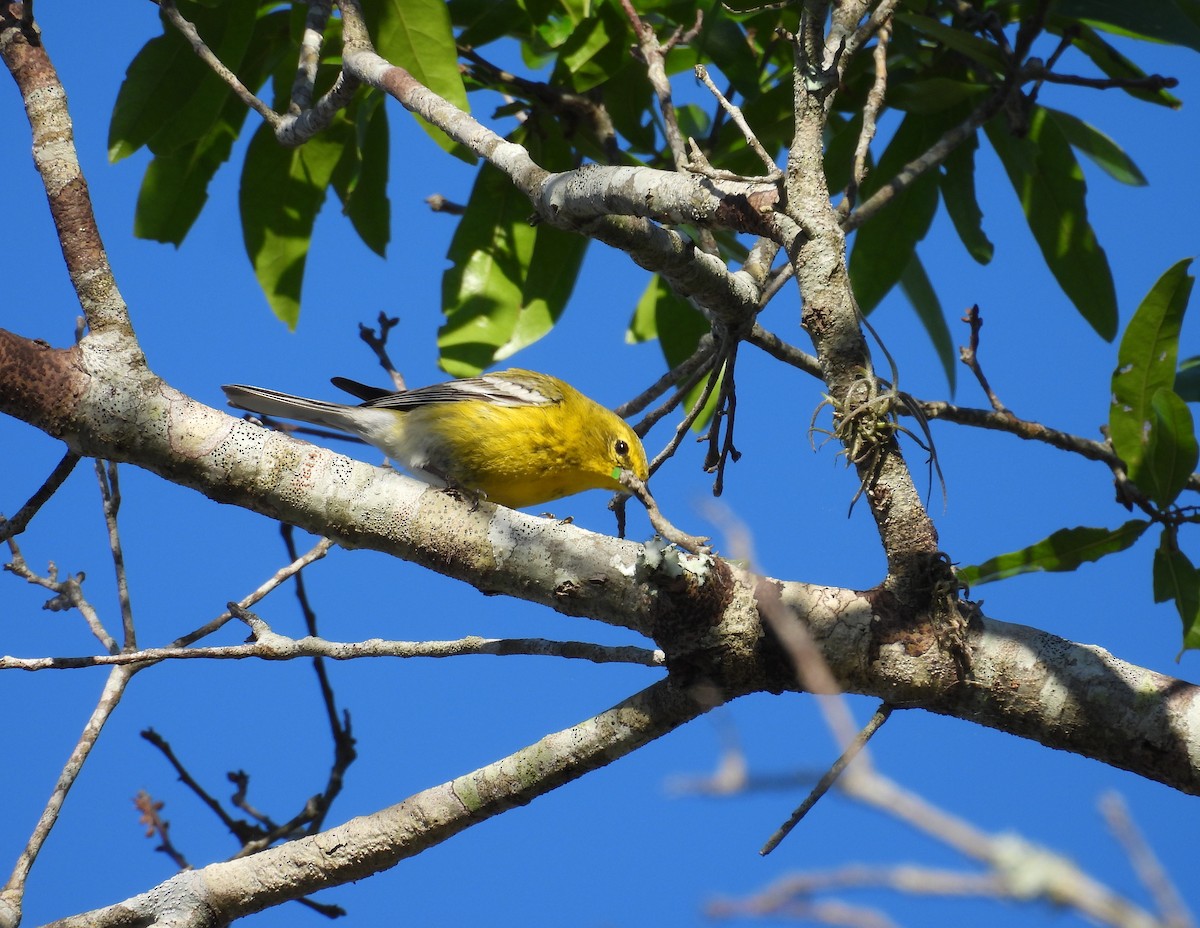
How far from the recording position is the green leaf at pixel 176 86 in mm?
4211

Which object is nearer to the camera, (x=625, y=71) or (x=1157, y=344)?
(x=1157, y=344)

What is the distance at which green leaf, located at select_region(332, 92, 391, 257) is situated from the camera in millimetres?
5023

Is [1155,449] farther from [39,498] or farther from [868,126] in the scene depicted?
[39,498]

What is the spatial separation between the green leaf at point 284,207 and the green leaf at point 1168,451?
3564 millimetres

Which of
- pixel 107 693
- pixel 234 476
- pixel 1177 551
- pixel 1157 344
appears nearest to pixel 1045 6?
pixel 1157 344

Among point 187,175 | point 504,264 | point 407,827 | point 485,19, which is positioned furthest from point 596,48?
point 407,827

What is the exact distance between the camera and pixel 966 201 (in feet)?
15.6

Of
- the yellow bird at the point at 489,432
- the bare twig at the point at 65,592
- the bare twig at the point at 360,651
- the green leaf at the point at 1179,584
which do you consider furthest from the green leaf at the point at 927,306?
the bare twig at the point at 65,592

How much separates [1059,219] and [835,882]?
447 cm

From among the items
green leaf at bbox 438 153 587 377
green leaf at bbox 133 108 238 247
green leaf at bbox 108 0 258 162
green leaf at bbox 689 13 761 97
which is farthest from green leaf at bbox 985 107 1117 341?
green leaf at bbox 133 108 238 247

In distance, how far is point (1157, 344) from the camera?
352 centimetres

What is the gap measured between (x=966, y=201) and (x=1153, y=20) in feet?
3.35

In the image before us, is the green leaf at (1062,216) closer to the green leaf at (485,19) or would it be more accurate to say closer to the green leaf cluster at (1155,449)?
the green leaf cluster at (1155,449)

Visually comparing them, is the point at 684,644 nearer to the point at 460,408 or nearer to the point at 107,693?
the point at 107,693
